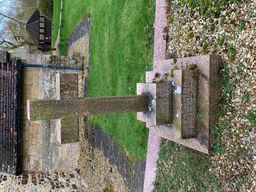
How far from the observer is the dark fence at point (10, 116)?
36.0 ft

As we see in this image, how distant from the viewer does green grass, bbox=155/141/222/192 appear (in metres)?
5.65

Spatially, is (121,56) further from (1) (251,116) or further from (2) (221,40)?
(1) (251,116)

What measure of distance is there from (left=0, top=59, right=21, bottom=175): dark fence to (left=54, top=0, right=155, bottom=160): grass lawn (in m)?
2.29

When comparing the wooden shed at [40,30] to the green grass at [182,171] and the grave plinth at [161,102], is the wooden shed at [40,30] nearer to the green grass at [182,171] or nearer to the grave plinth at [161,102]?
the green grass at [182,171]

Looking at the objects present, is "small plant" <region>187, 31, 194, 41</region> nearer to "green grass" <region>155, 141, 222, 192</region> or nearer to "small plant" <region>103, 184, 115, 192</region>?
"green grass" <region>155, 141, 222, 192</region>

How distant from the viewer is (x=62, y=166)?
477 inches

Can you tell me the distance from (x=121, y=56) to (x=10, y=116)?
3.76 metres

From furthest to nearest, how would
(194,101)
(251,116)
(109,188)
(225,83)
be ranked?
(109,188), (194,101), (225,83), (251,116)

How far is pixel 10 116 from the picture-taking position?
11.1 metres

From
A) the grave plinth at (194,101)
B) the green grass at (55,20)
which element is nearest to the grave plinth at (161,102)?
the grave plinth at (194,101)

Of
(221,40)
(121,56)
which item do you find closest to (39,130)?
(121,56)

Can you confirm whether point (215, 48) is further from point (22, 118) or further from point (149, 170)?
point (22, 118)

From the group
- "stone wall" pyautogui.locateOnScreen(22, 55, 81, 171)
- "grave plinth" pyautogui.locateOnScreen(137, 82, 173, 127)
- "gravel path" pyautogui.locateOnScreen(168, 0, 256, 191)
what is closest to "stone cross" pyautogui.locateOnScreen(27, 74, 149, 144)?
"grave plinth" pyautogui.locateOnScreen(137, 82, 173, 127)

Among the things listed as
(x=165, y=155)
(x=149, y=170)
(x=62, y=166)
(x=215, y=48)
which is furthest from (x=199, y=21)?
(x=62, y=166)
